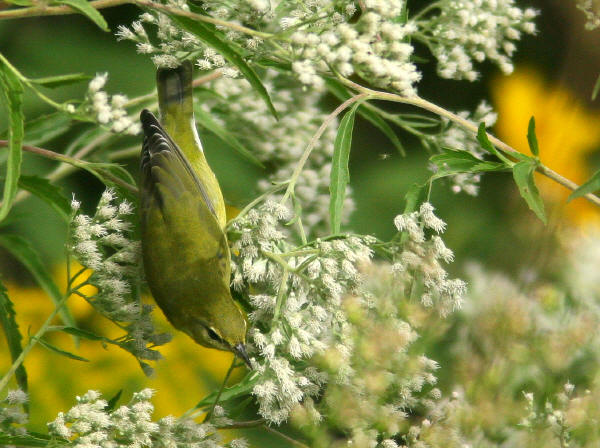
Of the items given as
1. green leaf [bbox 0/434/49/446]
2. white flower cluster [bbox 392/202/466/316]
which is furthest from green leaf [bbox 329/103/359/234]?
green leaf [bbox 0/434/49/446]

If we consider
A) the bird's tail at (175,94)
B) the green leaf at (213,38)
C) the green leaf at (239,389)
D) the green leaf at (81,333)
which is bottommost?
the green leaf at (239,389)

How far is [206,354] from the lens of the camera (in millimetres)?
2646

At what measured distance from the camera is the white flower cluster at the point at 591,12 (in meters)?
1.73

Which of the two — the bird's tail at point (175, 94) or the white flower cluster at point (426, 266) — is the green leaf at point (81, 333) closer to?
the white flower cluster at point (426, 266)

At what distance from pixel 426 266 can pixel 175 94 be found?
0.94 metres

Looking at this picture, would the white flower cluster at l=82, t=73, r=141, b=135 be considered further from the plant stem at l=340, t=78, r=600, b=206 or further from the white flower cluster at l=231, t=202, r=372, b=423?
the plant stem at l=340, t=78, r=600, b=206

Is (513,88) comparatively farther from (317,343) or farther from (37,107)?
(317,343)

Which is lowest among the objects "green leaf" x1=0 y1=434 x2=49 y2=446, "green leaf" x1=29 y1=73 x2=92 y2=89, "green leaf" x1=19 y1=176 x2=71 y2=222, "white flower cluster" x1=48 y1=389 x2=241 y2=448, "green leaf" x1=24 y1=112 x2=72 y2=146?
"green leaf" x1=0 y1=434 x2=49 y2=446

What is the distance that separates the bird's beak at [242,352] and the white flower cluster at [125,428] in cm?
19

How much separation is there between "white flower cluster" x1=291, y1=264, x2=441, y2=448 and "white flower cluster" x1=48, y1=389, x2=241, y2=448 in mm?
247

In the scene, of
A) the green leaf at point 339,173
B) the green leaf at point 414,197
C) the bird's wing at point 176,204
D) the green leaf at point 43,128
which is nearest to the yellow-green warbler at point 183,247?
the bird's wing at point 176,204

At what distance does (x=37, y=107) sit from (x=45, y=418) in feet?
4.05

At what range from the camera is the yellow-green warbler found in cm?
186

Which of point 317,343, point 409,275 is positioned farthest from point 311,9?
point 317,343
